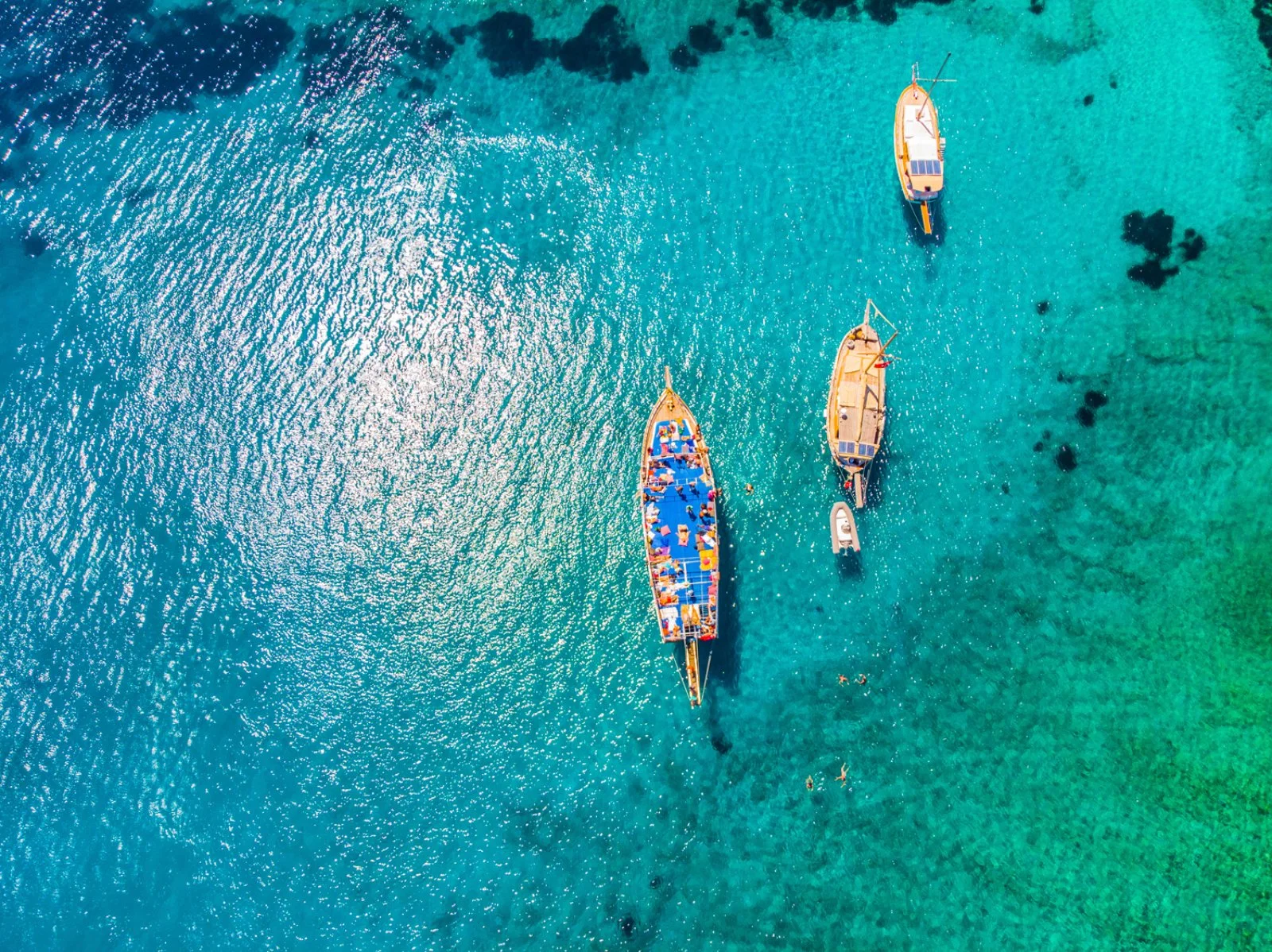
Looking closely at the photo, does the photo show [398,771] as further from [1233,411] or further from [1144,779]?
[1233,411]


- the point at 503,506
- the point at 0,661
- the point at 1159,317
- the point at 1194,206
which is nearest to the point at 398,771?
the point at 503,506

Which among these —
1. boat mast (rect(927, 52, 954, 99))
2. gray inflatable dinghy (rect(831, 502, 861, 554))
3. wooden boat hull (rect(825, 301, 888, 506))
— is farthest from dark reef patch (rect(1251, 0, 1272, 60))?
gray inflatable dinghy (rect(831, 502, 861, 554))

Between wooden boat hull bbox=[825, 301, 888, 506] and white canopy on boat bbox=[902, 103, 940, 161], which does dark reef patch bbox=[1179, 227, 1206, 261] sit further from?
wooden boat hull bbox=[825, 301, 888, 506]

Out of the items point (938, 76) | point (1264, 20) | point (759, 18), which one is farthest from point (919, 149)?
point (1264, 20)

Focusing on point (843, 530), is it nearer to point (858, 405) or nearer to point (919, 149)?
point (858, 405)

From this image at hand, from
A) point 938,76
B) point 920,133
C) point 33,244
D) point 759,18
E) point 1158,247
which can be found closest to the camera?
point 1158,247

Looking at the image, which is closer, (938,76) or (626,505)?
(626,505)
